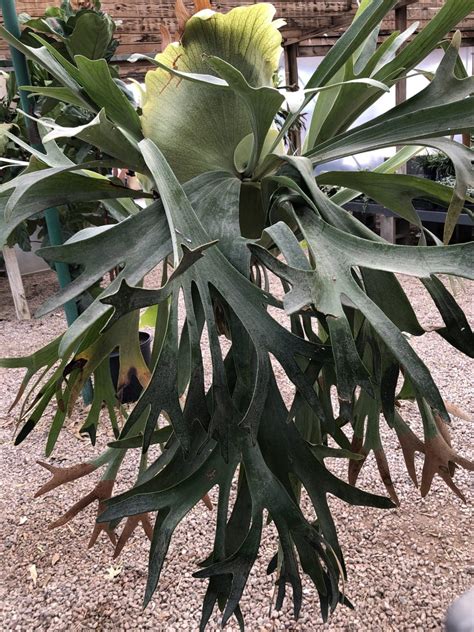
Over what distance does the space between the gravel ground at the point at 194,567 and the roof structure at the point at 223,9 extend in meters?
2.08

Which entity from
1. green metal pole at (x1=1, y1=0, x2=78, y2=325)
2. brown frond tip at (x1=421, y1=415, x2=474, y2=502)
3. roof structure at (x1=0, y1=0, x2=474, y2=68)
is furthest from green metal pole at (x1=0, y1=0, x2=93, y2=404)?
roof structure at (x1=0, y1=0, x2=474, y2=68)

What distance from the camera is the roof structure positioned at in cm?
286

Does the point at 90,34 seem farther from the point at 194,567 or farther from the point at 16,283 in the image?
the point at 16,283

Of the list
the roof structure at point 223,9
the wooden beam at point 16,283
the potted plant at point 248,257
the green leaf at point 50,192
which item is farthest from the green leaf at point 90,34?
the wooden beam at point 16,283

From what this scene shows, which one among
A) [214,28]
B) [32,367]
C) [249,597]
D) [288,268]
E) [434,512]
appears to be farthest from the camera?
[434,512]

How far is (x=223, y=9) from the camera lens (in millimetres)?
2953

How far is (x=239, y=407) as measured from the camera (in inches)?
25.2

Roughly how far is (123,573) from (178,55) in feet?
3.59

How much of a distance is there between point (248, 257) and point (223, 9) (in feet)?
9.33

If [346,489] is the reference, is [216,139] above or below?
above

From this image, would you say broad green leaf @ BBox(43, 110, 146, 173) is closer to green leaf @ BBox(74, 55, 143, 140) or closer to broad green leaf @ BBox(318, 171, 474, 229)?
green leaf @ BBox(74, 55, 143, 140)

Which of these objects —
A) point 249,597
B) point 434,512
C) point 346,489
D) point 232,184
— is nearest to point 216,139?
point 232,184

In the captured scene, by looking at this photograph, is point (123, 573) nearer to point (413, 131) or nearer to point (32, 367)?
point (32, 367)

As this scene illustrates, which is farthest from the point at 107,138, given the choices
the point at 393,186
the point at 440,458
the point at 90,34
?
the point at 90,34
